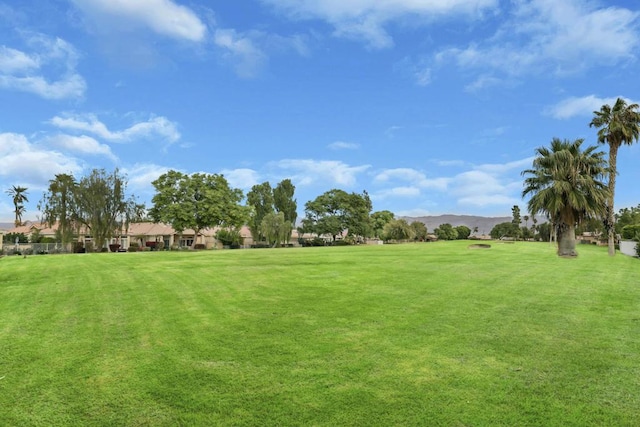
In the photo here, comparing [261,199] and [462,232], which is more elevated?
[261,199]

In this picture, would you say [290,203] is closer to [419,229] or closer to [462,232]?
[419,229]

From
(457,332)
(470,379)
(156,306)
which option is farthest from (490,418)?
(156,306)

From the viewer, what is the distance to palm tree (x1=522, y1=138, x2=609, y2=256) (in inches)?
1093

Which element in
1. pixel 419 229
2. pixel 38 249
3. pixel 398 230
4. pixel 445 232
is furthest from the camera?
pixel 445 232

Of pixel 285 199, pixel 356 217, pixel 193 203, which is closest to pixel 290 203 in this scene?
pixel 285 199

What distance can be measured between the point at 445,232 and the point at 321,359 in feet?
410

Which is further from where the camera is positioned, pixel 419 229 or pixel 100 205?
pixel 419 229

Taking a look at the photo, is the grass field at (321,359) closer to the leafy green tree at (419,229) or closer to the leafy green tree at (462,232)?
the leafy green tree at (419,229)

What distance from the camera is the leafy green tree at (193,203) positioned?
176 feet

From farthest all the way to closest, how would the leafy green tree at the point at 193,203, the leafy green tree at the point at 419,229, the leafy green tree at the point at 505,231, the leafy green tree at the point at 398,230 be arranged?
the leafy green tree at the point at 505,231 → the leafy green tree at the point at 419,229 → the leafy green tree at the point at 398,230 → the leafy green tree at the point at 193,203

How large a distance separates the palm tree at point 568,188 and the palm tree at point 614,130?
3199mm

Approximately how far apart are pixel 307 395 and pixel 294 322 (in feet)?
9.94

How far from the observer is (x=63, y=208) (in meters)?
50.4

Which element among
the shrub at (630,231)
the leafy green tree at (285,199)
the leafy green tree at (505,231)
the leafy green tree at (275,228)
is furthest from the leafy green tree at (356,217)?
the leafy green tree at (505,231)
